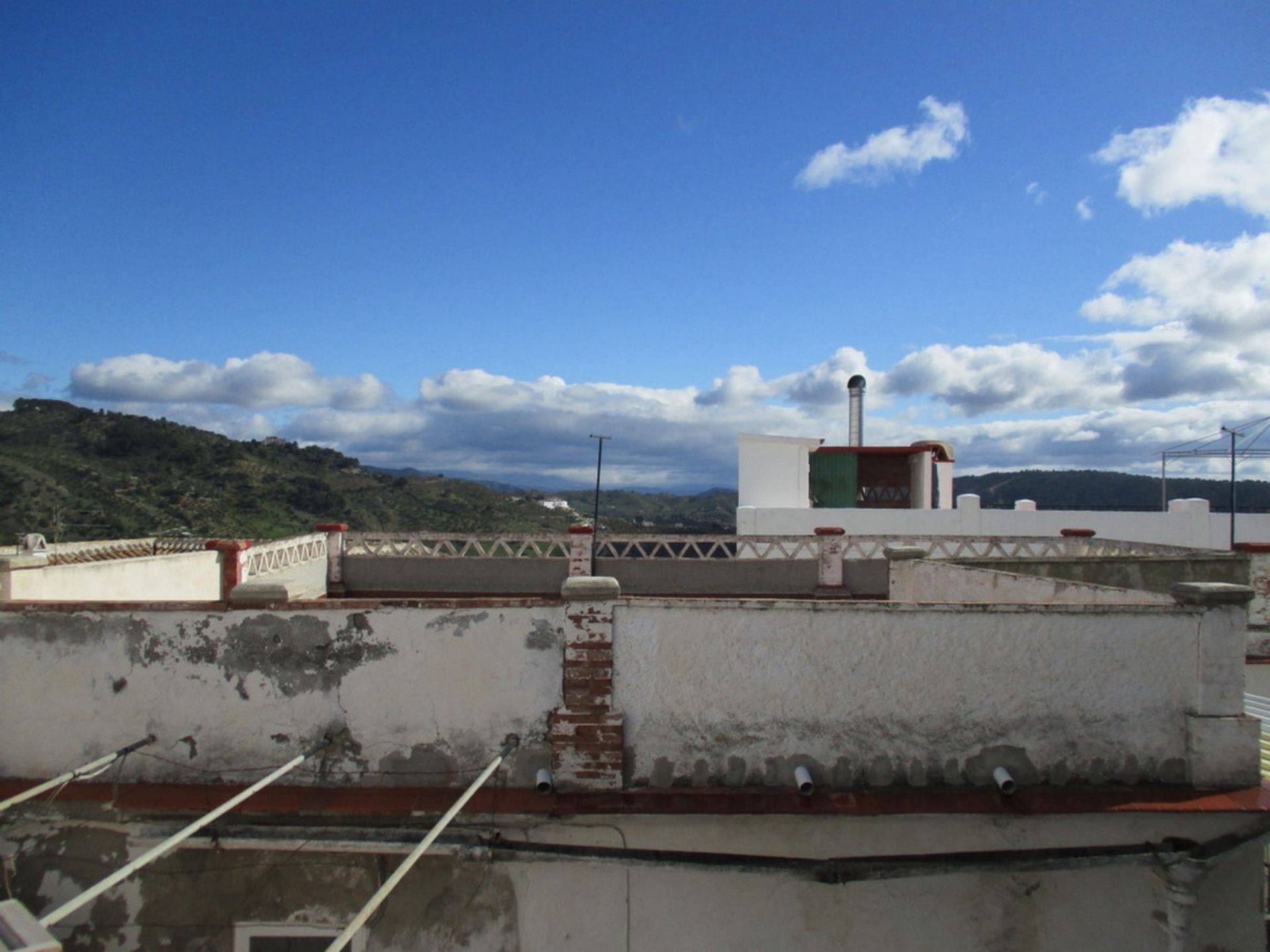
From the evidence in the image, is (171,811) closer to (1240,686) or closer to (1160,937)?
(1160,937)

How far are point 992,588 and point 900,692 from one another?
3409 mm

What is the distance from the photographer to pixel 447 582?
48.4ft

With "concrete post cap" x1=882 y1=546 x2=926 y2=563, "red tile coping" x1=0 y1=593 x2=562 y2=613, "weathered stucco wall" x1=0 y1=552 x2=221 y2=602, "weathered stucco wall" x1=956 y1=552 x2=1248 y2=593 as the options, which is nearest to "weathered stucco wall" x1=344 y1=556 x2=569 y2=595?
"weathered stucco wall" x1=0 y1=552 x2=221 y2=602

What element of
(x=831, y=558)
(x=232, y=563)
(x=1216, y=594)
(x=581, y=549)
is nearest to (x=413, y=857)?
(x=1216, y=594)

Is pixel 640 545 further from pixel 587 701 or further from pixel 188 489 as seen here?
pixel 188 489

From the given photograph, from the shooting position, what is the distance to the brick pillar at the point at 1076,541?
43.9 ft

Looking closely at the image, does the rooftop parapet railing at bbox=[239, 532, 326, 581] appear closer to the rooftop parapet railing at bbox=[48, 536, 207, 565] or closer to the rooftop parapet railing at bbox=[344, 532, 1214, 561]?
the rooftop parapet railing at bbox=[344, 532, 1214, 561]

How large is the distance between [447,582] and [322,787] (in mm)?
9364

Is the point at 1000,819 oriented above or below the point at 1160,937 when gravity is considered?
above

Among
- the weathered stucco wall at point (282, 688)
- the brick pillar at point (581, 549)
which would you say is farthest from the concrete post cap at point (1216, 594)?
the brick pillar at point (581, 549)

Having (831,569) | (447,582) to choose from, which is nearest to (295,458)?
(447,582)

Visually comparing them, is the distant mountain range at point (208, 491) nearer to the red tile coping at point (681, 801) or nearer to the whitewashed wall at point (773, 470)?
the whitewashed wall at point (773, 470)

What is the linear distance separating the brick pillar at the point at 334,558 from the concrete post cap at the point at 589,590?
10.6 meters

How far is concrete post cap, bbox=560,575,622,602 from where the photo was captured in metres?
5.46
